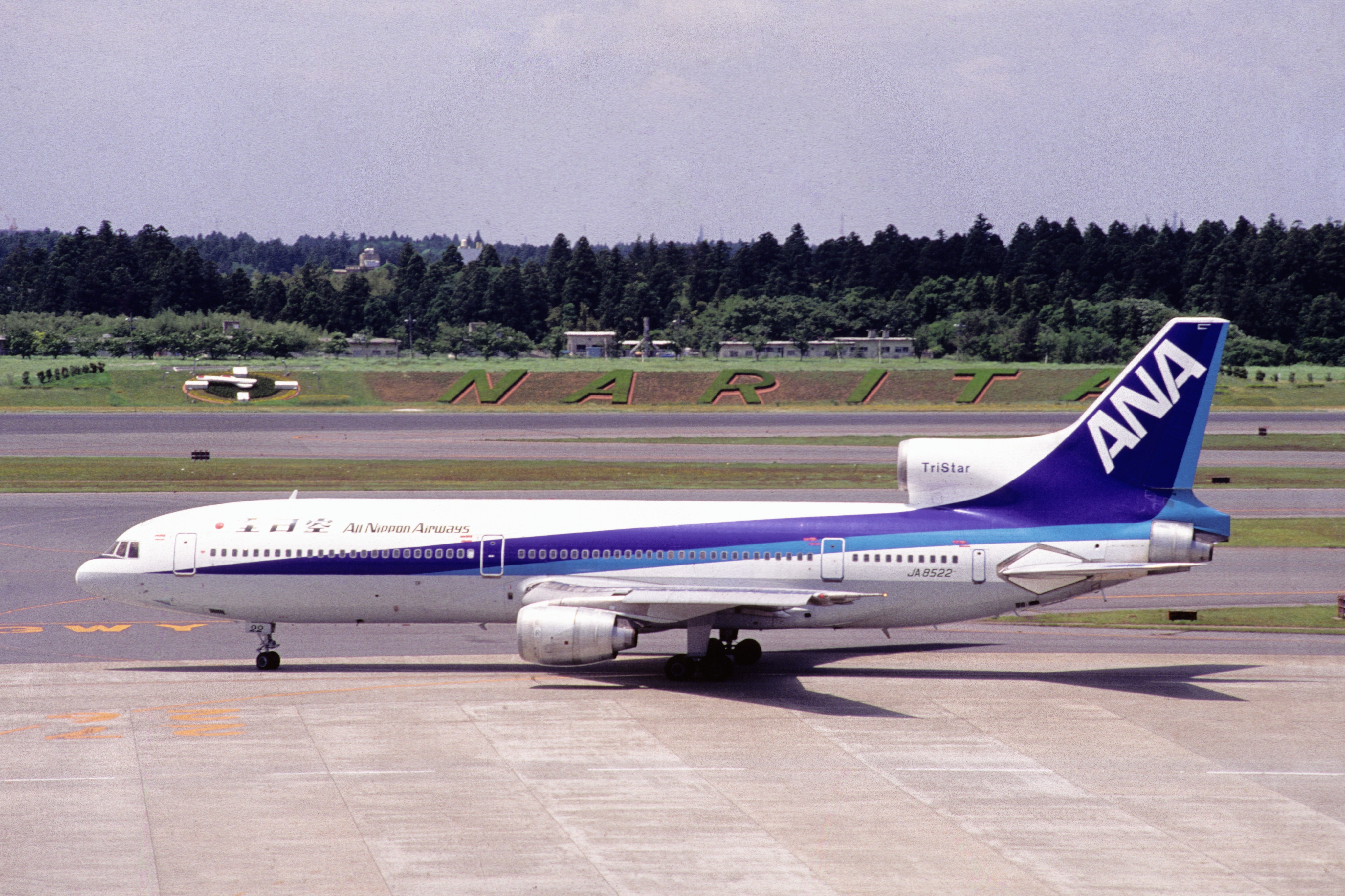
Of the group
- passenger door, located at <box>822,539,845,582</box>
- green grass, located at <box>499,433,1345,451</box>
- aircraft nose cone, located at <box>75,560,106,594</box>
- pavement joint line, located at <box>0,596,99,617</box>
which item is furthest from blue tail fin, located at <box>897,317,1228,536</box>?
green grass, located at <box>499,433,1345,451</box>

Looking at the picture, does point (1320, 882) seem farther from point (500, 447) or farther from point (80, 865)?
point (500, 447)

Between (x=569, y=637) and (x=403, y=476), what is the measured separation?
43131mm

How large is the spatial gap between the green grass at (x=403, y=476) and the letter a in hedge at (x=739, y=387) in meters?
60.7

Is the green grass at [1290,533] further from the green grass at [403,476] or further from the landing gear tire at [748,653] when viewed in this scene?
the landing gear tire at [748,653]

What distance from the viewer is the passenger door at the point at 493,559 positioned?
32938mm

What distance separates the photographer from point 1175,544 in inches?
1264

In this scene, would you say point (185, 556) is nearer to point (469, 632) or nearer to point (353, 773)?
point (469, 632)

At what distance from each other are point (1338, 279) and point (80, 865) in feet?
580

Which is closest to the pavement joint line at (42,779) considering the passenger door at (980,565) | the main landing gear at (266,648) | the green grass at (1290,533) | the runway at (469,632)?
the main landing gear at (266,648)

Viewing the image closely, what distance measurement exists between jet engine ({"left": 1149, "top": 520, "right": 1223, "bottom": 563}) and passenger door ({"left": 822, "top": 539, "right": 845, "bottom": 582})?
7.92m

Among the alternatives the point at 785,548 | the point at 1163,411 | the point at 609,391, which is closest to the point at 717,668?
the point at 785,548

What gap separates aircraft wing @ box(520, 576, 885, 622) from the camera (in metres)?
31.2

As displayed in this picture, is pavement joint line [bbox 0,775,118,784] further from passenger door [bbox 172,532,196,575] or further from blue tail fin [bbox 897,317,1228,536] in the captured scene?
blue tail fin [bbox 897,317,1228,536]

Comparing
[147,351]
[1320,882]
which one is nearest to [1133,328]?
[147,351]
